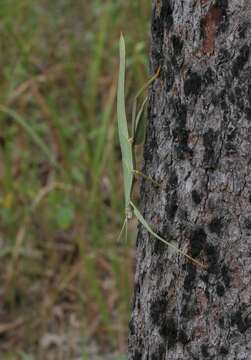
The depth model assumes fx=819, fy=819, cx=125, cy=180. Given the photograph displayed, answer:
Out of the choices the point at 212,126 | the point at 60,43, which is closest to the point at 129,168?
the point at 212,126

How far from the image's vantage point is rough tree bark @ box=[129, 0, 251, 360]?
4.10 feet

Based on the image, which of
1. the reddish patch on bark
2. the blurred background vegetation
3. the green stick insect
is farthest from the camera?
the blurred background vegetation

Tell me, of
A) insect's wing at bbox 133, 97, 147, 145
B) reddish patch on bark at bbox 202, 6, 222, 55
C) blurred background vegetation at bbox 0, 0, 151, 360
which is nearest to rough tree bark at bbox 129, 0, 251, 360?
reddish patch on bark at bbox 202, 6, 222, 55

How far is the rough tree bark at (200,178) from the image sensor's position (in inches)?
49.3

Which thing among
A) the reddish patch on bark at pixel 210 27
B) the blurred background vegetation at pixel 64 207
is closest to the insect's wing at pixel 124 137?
the reddish patch on bark at pixel 210 27

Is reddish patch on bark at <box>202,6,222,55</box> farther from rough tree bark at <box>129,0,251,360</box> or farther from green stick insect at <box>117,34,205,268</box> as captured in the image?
green stick insect at <box>117,34,205,268</box>

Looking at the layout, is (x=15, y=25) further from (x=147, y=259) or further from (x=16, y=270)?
(x=147, y=259)

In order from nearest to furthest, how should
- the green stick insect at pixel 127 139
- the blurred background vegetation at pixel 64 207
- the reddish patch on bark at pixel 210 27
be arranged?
the reddish patch on bark at pixel 210 27
the green stick insect at pixel 127 139
the blurred background vegetation at pixel 64 207

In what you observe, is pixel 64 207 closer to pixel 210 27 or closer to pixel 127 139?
pixel 127 139

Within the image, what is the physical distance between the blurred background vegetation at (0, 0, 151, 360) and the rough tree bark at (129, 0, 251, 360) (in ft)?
5.00

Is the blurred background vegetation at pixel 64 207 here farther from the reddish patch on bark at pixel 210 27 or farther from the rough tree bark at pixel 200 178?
the reddish patch on bark at pixel 210 27

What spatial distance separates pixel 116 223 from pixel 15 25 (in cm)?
113

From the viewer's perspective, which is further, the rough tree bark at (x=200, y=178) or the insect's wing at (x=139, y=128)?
the insect's wing at (x=139, y=128)

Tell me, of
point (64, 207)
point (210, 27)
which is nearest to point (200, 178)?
point (210, 27)
